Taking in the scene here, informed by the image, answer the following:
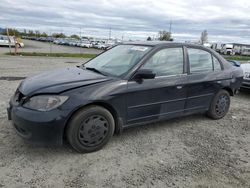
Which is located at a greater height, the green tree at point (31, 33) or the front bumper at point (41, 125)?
the green tree at point (31, 33)

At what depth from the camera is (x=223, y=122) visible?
4.76 meters

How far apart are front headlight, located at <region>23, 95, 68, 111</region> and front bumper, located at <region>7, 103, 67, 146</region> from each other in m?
0.06

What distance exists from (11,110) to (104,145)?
1367 millimetres

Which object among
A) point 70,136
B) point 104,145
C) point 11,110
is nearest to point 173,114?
point 104,145

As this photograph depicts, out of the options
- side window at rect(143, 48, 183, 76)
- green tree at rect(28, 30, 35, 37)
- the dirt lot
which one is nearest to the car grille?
the dirt lot

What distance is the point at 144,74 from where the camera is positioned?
3.43 metres

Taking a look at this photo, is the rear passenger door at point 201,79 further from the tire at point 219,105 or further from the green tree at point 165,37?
the green tree at point 165,37

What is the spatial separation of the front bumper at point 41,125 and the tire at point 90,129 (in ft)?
0.51

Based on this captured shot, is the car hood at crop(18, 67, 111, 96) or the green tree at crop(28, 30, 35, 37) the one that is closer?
the car hood at crop(18, 67, 111, 96)

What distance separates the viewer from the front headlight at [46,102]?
9.66 feet

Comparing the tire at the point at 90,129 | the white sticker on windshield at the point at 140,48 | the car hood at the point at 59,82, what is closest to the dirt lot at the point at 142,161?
the tire at the point at 90,129

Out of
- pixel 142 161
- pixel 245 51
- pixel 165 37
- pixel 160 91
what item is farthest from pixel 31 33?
pixel 142 161

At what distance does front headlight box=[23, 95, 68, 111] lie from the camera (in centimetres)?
294

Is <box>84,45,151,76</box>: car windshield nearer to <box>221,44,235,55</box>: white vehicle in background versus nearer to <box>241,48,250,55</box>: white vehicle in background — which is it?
<box>221,44,235,55</box>: white vehicle in background
